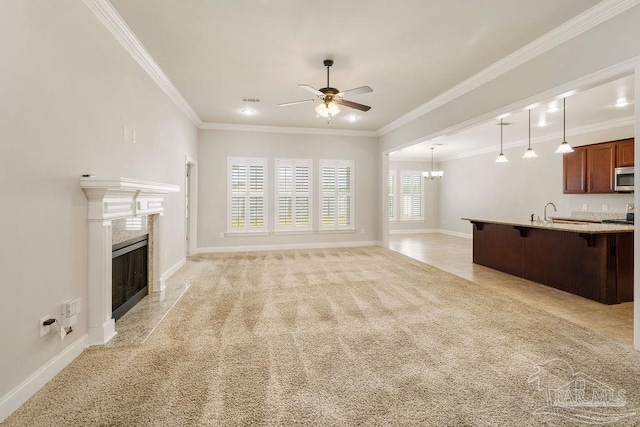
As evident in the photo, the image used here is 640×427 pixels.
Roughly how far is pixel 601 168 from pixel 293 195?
22.0ft

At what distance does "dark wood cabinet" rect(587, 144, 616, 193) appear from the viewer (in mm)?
5930

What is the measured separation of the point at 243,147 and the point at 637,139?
6392 millimetres

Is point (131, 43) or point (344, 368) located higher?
point (131, 43)

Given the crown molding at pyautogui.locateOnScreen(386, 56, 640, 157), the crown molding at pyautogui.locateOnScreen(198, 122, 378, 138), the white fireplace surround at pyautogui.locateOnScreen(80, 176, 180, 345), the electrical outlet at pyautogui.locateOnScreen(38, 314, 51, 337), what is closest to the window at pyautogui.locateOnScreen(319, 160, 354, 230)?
the crown molding at pyautogui.locateOnScreen(198, 122, 378, 138)

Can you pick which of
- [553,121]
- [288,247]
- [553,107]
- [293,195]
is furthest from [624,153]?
[288,247]

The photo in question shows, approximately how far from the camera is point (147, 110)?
372cm

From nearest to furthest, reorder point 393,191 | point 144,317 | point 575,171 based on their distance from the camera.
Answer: point 144,317 < point 575,171 < point 393,191

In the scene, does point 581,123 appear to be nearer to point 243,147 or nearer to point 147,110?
point 243,147

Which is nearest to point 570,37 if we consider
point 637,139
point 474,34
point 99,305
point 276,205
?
point 474,34

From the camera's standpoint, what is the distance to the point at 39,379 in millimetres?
1855

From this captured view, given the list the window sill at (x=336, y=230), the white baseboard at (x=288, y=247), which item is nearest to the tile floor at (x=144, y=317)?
the white baseboard at (x=288, y=247)

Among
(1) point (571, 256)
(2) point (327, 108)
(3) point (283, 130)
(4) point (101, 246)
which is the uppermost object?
(3) point (283, 130)

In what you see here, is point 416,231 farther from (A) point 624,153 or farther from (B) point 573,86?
(B) point 573,86

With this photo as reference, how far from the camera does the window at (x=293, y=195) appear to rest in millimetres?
7066
